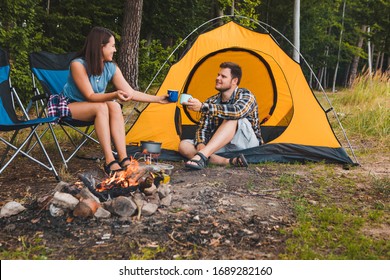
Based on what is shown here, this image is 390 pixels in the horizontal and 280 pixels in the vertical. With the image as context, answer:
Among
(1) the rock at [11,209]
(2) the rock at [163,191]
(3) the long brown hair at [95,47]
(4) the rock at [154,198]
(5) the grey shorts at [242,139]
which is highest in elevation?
(3) the long brown hair at [95,47]

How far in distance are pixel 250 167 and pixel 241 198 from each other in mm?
1075

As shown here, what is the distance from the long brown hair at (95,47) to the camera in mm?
3648

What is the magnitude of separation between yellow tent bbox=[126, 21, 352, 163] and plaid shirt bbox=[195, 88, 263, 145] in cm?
34

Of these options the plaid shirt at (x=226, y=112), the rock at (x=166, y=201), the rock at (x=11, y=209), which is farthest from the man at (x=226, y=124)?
the rock at (x=11, y=209)

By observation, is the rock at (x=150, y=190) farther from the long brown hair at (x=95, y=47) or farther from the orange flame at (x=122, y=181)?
the long brown hair at (x=95, y=47)

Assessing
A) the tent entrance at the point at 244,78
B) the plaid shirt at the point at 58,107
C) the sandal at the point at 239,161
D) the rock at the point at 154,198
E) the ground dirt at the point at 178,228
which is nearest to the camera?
the ground dirt at the point at 178,228

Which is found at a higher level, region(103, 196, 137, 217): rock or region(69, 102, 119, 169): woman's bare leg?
region(69, 102, 119, 169): woman's bare leg

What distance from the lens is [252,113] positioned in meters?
4.57

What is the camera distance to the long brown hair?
3648 millimetres

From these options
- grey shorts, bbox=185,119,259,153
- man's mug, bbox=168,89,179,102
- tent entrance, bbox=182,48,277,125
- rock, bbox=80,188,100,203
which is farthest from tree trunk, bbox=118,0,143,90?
rock, bbox=80,188,100,203

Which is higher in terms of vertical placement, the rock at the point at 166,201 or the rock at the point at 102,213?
the rock at the point at 166,201

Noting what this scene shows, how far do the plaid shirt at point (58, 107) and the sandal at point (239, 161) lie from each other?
4.84ft

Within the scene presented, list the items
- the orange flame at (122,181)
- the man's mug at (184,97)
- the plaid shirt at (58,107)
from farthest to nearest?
Answer: the man's mug at (184,97)
the plaid shirt at (58,107)
the orange flame at (122,181)

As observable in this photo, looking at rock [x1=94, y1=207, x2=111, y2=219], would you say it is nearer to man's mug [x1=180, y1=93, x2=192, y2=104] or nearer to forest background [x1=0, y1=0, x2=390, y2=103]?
man's mug [x1=180, y1=93, x2=192, y2=104]
